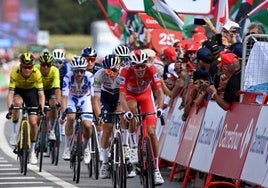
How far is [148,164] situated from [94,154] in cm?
314

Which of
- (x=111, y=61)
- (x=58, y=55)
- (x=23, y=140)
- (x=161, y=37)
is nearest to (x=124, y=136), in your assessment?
(x=111, y=61)

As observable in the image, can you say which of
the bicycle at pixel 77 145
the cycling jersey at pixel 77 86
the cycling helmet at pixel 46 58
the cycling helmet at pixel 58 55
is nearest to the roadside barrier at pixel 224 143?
the bicycle at pixel 77 145

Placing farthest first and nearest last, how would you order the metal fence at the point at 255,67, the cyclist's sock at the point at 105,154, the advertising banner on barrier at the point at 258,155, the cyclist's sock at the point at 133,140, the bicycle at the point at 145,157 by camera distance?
the cyclist's sock at the point at 105,154
the cyclist's sock at the point at 133,140
the bicycle at the point at 145,157
the metal fence at the point at 255,67
the advertising banner on barrier at the point at 258,155

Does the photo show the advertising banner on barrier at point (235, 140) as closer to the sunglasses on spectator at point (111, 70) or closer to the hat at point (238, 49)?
the hat at point (238, 49)

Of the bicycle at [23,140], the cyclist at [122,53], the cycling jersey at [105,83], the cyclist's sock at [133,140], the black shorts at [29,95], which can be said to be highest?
the cyclist at [122,53]

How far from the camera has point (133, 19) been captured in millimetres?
31359

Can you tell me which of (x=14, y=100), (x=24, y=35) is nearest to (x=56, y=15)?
(x=24, y=35)

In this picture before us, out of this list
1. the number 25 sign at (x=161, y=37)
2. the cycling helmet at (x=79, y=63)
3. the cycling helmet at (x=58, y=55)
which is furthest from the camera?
the number 25 sign at (x=161, y=37)

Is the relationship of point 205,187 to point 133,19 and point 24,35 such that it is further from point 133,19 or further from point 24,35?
point 24,35

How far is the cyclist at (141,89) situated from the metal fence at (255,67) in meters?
1.16

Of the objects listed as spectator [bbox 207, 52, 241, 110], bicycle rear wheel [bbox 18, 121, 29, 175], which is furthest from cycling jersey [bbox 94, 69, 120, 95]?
spectator [bbox 207, 52, 241, 110]

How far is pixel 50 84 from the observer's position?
73.2 feet

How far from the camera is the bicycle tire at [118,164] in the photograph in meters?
16.4

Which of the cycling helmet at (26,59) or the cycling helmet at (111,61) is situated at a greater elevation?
the cycling helmet at (111,61)
